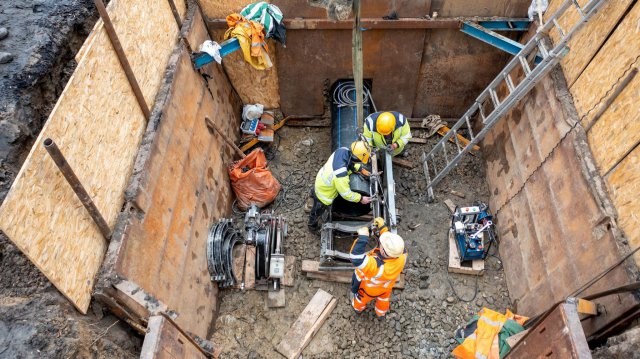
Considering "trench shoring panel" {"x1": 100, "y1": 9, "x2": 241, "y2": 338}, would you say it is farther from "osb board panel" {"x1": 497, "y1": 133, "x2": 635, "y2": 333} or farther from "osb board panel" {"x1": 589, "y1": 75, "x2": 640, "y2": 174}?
"osb board panel" {"x1": 589, "y1": 75, "x2": 640, "y2": 174}

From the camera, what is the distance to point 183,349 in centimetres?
412

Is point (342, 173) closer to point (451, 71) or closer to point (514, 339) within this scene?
point (514, 339)

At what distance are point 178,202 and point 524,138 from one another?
5.26 metres

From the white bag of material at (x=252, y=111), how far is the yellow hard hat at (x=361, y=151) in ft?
9.87

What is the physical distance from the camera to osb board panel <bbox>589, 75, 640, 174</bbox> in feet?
14.4

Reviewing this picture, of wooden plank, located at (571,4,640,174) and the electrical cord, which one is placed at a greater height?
the electrical cord

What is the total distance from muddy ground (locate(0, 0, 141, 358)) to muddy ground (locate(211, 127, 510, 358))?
205cm

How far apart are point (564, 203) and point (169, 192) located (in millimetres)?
5069

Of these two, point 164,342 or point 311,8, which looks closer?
point 164,342

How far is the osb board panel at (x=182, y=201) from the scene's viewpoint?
4.61m

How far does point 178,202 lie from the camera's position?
5.51 meters

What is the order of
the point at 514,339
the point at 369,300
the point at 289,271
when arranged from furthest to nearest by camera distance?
the point at 289,271 < the point at 369,300 < the point at 514,339

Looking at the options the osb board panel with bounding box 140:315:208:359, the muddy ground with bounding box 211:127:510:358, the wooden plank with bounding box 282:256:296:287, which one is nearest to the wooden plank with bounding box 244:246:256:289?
the muddy ground with bounding box 211:127:510:358

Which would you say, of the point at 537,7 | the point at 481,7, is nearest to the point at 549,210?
the point at 537,7
